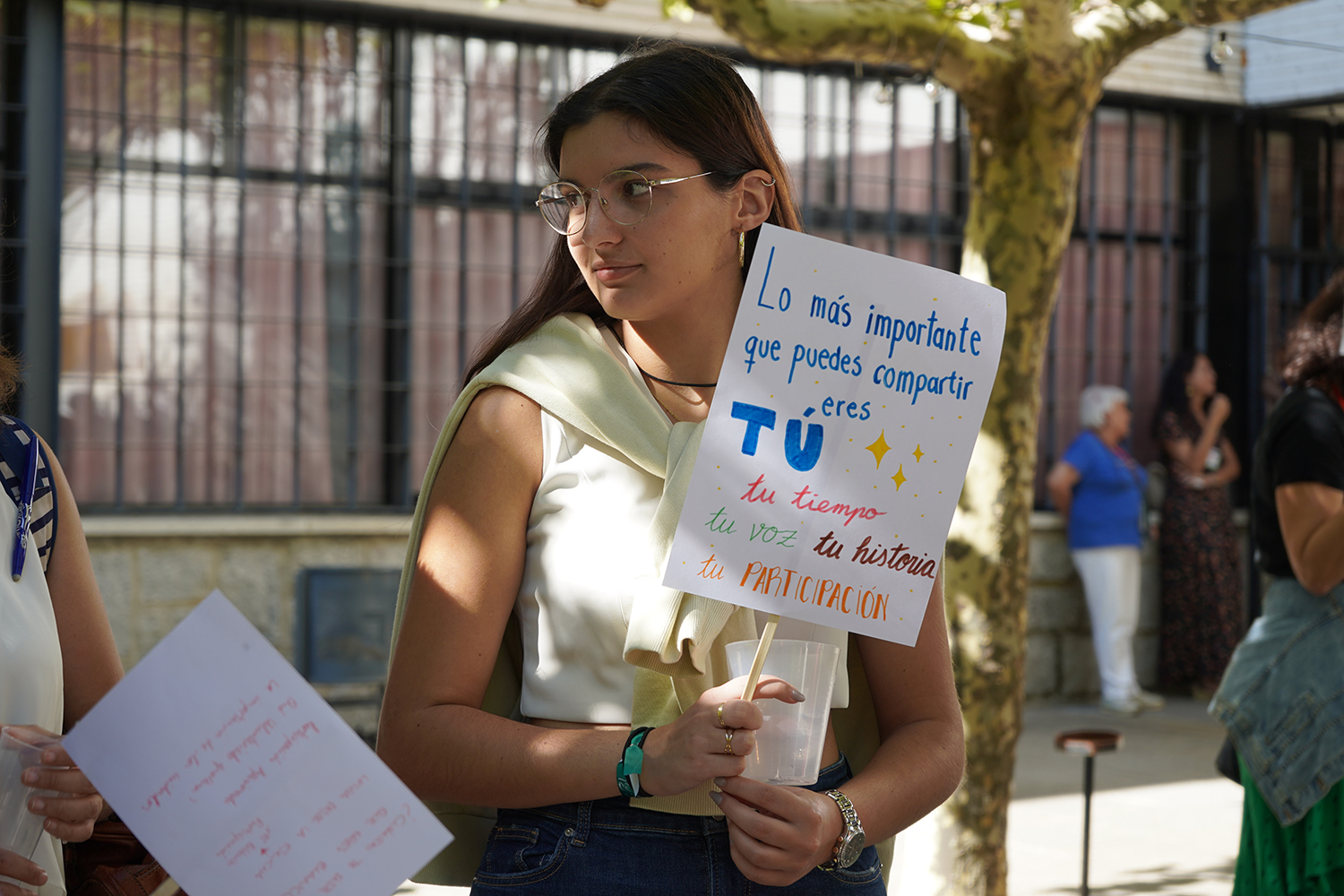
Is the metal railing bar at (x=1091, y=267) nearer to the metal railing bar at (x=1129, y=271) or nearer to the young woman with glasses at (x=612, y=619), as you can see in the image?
the metal railing bar at (x=1129, y=271)

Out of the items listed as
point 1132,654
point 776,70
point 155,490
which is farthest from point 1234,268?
point 155,490

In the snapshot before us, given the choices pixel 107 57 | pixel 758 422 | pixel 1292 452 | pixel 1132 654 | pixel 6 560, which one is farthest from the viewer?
pixel 1132 654

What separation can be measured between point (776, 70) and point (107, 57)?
3.79 m

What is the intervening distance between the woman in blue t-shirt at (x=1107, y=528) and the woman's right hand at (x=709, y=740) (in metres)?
7.32

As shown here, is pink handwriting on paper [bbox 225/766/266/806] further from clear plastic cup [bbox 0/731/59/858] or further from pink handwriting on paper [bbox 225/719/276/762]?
clear plastic cup [bbox 0/731/59/858]

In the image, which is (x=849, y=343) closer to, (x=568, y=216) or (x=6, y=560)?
(x=568, y=216)

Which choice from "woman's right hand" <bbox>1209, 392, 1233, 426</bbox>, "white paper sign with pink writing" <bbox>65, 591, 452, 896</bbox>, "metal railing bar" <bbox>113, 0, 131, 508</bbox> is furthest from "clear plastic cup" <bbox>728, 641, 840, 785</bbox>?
"woman's right hand" <bbox>1209, 392, 1233, 426</bbox>

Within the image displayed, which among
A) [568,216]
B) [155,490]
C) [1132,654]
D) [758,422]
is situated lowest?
[1132,654]

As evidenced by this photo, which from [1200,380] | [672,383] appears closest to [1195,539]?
[1200,380]

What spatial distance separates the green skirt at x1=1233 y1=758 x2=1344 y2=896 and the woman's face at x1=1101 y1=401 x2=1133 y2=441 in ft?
17.6

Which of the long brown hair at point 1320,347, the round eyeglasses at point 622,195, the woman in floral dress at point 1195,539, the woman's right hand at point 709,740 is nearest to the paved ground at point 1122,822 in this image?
the woman in floral dress at point 1195,539

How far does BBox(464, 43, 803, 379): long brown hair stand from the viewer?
1.84 metres

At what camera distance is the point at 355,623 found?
7203 mm

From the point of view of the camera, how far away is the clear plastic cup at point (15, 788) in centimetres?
161
